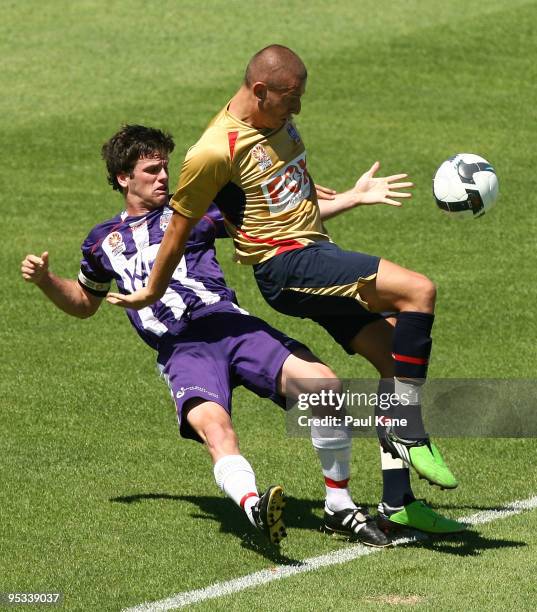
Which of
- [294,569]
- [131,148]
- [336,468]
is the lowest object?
[294,569]

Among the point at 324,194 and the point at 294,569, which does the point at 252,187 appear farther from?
the point at 294,569

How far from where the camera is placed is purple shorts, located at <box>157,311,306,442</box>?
7316mm

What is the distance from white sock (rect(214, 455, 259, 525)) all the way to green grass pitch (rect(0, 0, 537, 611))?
0.36 m

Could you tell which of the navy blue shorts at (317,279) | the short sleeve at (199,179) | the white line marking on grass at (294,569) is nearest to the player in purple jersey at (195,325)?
the white line marking on grass at (294,569)

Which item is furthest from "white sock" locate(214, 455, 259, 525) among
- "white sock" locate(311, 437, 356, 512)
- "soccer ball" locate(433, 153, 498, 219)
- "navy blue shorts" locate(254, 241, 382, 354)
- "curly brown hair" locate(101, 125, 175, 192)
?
"soccer ball" locate(433, 153, 498, 219)

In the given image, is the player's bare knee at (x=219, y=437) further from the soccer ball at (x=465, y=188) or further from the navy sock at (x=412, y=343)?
the soccer ball at (x=465, y=188)

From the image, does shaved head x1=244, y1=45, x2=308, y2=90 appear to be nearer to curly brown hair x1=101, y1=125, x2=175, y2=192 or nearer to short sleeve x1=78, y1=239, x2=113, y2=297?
curly brown hair x1=101, y1=125, x2=175, y2=192

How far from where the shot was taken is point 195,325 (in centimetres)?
766

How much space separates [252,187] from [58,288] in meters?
1.48

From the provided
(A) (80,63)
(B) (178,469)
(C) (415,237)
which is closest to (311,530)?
(B) (178,469)

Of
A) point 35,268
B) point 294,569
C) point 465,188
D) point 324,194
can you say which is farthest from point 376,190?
point 294,569

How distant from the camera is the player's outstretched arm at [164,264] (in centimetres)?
711

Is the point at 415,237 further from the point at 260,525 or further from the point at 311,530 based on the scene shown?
the point at 260,525

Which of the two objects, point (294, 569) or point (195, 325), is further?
point (195, 325)
